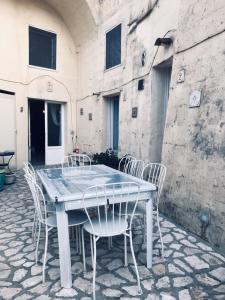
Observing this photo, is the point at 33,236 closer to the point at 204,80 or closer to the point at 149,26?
the point at 204,80

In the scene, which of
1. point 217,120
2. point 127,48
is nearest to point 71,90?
point 127,48

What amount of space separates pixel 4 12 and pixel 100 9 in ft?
8.48

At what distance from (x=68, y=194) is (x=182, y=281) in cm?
130

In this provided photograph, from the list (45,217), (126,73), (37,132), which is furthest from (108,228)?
(37,132)

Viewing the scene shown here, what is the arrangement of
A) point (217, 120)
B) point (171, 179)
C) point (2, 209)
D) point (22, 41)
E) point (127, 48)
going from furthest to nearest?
1. point (22, 41)
2. point (127, 48)
3. point (2, 209)
4. point (171, 179)
5. point (217, 120)

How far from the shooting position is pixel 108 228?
7.17 ft

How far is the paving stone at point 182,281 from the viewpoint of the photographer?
2.15 m

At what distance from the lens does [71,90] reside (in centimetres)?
805

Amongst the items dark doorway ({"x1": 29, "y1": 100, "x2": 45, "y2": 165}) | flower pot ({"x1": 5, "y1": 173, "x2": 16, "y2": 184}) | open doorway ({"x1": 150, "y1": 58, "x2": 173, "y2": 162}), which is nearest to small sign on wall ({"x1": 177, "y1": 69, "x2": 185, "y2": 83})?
open doorway ({"x1": 150, "y1": 58, "x2": 173, "y2": 162})

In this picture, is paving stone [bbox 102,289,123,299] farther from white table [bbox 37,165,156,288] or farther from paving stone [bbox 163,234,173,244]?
paving stone [bbox 163,234,173,244]

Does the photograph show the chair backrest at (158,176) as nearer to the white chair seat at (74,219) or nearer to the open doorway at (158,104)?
the open doorway at (158,104)

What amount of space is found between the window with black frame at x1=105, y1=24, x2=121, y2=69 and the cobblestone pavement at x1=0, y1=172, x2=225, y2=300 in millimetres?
4529

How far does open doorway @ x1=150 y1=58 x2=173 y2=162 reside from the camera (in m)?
4.55

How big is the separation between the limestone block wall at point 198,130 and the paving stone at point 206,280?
1.79 ft
